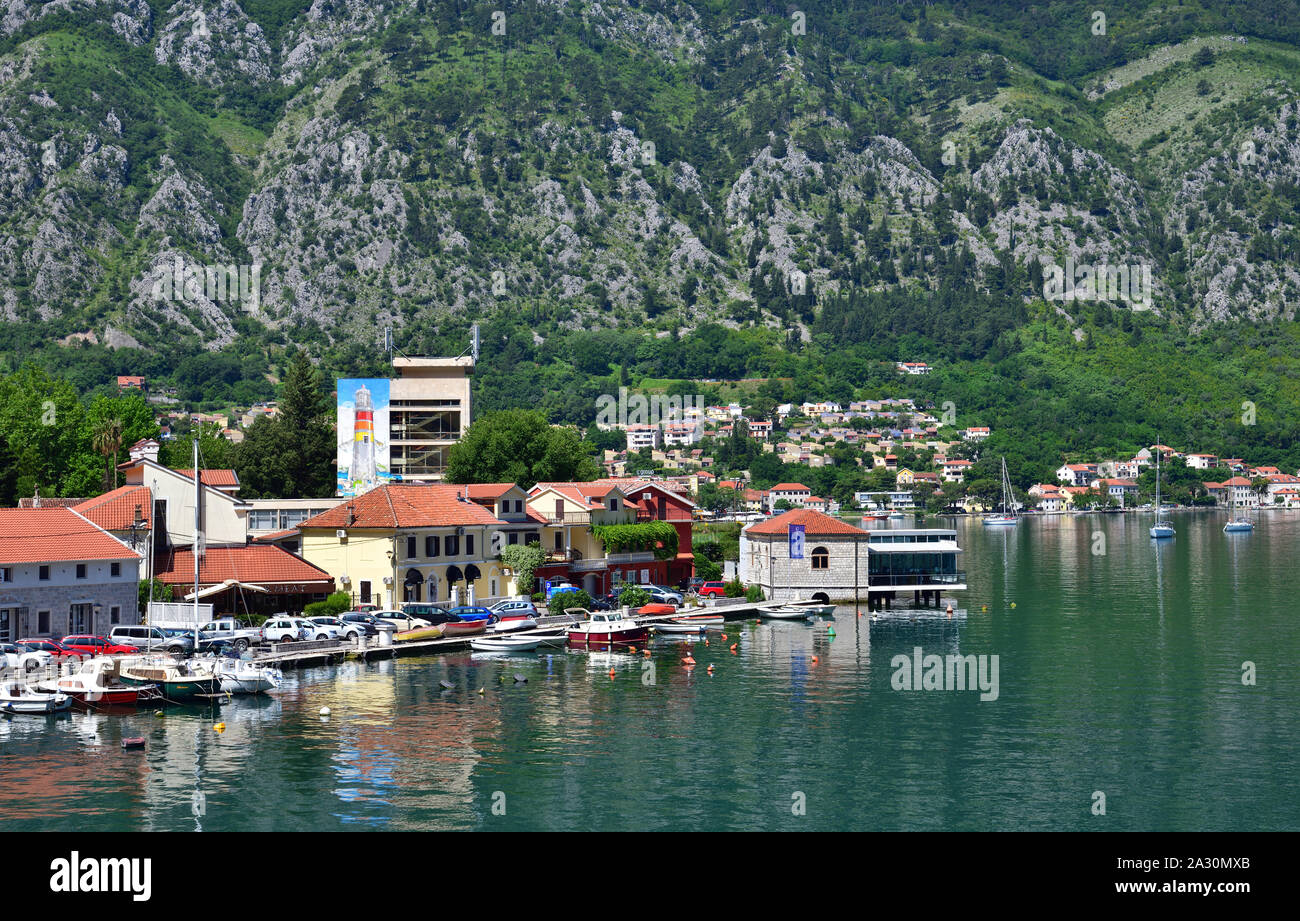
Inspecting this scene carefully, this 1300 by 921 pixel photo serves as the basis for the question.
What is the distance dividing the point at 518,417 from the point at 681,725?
69923 millimetres

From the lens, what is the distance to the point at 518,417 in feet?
442

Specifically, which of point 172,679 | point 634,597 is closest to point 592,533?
point 634,597

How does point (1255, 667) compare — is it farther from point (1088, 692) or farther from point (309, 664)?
point (309, 664)

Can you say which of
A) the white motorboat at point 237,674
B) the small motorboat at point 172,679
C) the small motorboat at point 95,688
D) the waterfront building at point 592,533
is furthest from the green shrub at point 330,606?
the small motorboat at point 95,688

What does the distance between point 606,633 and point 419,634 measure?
11.2 m

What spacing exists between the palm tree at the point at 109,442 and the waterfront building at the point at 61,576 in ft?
135

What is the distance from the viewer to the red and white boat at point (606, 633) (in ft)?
301

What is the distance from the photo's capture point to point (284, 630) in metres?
86.8

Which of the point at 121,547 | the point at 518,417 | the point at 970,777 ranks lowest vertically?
the point at 970,777

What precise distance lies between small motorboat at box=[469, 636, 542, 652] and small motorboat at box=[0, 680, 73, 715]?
26.6 m

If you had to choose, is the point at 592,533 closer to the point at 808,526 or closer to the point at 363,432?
the point at 808,526

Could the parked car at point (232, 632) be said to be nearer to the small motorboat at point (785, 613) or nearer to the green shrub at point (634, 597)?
the green shrub at point (634, 597)
